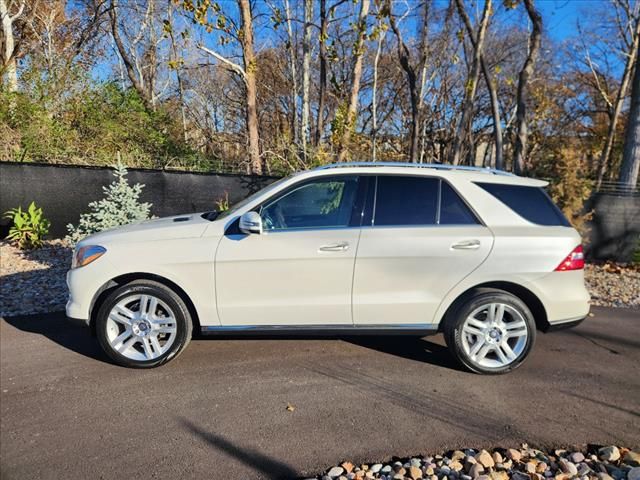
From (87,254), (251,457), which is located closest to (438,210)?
(251,457)

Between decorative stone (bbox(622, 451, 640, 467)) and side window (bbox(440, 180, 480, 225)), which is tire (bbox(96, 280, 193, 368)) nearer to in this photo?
side window (bbox(440, 180, 480, 225))

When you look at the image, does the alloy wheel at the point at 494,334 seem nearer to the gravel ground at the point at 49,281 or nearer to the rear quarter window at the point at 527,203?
the rear quarter window at the point at 527,203

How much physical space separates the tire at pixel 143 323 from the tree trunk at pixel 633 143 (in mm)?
9207

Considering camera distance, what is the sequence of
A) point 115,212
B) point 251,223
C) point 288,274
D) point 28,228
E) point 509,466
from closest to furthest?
point 509,466, point 251,223, point 288,274, point 115,212, point 28,228

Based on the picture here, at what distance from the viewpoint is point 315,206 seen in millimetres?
3799

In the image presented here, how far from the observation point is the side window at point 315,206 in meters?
3.58

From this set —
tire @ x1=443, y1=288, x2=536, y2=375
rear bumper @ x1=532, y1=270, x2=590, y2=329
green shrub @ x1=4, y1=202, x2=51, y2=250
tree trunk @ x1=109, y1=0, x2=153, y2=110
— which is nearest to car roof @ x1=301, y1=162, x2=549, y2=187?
rear bumper @ x1=532, y1=270, x2=590, y2=329

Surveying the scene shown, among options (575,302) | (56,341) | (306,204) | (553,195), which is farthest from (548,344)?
(56,341)

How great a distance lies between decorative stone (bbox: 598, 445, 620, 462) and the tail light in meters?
1.37

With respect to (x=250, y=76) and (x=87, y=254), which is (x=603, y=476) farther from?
(x=250, y=76)

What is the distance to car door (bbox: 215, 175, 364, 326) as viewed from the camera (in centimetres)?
342

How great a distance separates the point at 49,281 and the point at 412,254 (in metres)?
5.41

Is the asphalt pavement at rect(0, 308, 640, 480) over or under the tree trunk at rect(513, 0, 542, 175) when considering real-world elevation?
under

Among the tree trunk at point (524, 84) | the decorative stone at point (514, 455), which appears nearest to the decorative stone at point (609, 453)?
the decorative stone at point (514, 455)
